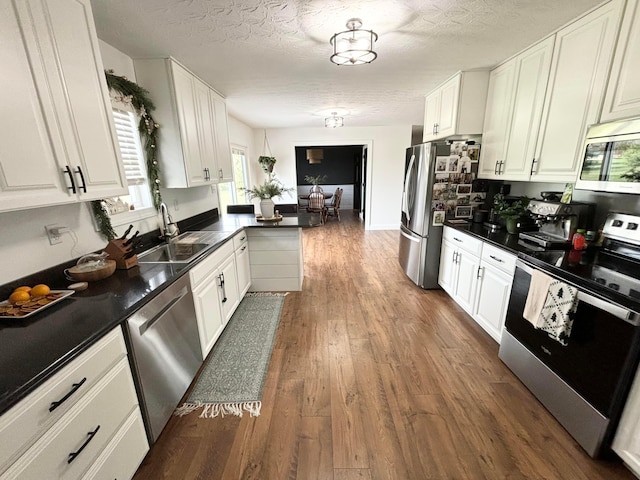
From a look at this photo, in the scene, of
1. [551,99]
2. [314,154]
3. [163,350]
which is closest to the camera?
[163,350]

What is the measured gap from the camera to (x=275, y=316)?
271 centimetres

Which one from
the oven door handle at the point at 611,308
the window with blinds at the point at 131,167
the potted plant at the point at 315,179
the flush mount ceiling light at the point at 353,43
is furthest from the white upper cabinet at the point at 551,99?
the potted plant at the point at 315,179

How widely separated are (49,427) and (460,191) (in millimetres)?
3471

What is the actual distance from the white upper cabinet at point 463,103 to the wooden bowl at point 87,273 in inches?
130

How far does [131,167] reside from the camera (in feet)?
7.02

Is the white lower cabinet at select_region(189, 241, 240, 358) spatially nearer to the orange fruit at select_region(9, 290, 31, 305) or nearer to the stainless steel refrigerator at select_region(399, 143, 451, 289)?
the orange fruit at select_region(9, 290, 31, 305)

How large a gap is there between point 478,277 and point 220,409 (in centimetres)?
237

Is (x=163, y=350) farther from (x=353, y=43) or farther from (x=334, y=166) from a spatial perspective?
(x=334, y=166)

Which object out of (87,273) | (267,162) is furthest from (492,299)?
(267,162)

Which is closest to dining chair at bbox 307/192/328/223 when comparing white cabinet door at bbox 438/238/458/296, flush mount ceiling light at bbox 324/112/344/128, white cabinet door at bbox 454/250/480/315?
flush mount ceiling light at bbox 324/112/344/128

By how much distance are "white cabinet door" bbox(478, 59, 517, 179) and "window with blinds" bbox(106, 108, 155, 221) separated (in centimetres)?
331

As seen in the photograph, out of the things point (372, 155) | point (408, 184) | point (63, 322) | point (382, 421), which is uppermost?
point (372, 155)

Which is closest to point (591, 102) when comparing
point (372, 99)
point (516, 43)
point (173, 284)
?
point (516, 43)

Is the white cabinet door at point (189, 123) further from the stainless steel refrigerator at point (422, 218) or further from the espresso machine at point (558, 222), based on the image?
the espresso machine at point (558, 222)
